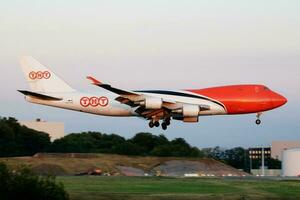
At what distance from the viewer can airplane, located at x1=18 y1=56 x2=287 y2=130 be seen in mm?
81188

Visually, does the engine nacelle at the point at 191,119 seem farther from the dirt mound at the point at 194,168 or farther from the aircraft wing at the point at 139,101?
the dirt mound at the point at 194,168

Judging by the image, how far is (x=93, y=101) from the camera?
82875mm

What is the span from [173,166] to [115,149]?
102ft

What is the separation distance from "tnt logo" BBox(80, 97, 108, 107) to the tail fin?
378 centimetres

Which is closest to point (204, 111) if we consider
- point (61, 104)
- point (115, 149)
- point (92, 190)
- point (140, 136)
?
point (61, 104)

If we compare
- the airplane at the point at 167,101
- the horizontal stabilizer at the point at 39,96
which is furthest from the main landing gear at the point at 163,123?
the horizontal stabilizer at the point at 39,96

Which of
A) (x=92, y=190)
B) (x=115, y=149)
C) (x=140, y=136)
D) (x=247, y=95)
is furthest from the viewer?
(x=140, y=136)

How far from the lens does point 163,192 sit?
218 ft

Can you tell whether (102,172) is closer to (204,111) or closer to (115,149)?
(204,111)

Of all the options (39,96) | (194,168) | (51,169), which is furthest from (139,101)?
(194,168)

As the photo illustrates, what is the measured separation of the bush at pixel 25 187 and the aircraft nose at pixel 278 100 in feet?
117

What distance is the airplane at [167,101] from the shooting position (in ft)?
266

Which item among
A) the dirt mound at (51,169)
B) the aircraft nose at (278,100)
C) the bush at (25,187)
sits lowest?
the bush at (25,187)

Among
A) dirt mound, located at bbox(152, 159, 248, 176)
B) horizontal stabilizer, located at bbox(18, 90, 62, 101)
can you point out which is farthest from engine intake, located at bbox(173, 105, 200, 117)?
dirt mound, located at bbox(152, 159, 248, 176)
